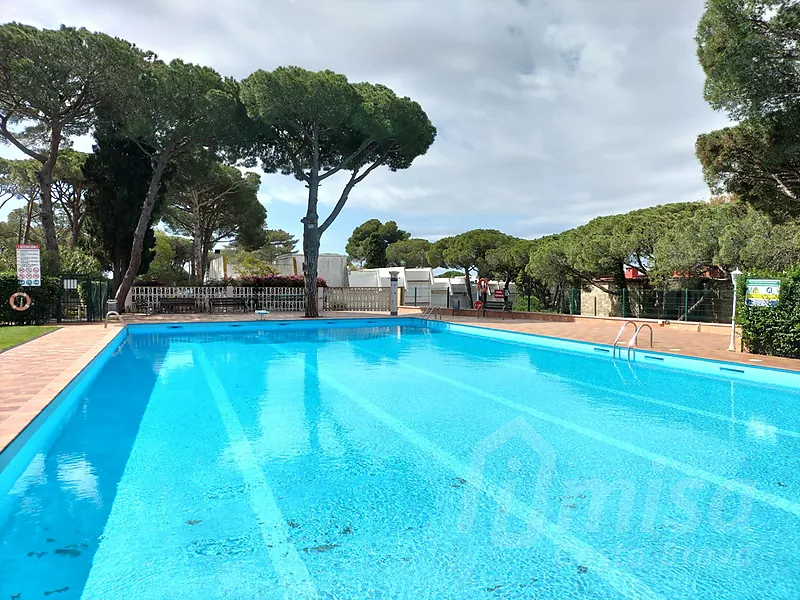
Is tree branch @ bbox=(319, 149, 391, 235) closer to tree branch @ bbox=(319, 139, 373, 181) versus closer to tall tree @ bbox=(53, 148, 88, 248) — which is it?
tree branch @ bbox=(319, 139, 373, 181)

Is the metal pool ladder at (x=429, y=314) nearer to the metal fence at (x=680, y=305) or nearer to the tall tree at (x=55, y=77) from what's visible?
the metal fence at (x=680, y=305)

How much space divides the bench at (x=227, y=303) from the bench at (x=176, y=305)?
663 mm

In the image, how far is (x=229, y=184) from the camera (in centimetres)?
2423

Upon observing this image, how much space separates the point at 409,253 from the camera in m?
48.2

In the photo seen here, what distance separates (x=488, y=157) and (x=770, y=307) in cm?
1230

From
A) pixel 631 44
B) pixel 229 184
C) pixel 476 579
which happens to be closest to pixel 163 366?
pixel 476 579

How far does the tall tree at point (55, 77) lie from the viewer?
575 inches

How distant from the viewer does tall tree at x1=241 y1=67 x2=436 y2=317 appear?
1611cm

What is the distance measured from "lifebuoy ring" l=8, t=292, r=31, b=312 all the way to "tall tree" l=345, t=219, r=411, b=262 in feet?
137

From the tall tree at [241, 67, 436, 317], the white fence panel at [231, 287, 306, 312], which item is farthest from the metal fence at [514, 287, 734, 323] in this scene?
the white fence panel at [231, 287, 306, 312]

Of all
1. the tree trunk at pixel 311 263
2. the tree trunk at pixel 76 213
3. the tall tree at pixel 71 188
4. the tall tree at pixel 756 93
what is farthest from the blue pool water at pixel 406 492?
the tree trunk at pixel 76 213

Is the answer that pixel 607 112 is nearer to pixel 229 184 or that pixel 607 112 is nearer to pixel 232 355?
pixel 232 355

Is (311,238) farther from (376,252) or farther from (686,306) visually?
(376,252)

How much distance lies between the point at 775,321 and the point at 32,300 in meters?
16.5
